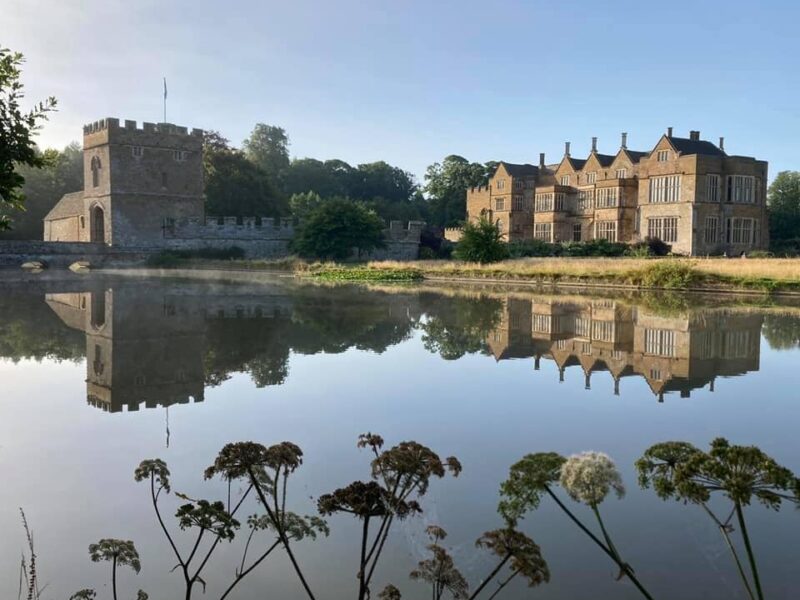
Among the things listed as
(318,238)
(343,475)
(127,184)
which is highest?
(127,184)

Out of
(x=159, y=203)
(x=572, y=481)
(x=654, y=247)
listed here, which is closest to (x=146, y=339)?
(x=572, y=481)

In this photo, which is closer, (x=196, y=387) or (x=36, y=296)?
(x=196, y=387)

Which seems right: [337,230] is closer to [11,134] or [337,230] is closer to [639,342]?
[639,342]

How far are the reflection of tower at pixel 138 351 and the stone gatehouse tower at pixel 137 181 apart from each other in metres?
32.2

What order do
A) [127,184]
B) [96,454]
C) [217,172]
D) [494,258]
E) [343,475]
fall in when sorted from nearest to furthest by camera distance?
1. [343,475]
2. [96,454]
3. [494,258]
4. [127,184]
5. [217,172]

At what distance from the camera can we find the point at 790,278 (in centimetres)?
2559

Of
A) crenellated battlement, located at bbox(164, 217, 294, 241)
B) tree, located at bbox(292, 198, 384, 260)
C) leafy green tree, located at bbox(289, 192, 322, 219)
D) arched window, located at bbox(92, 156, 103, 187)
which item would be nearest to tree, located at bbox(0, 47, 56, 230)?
tree, located at bbox(292, 198, 384, 260)

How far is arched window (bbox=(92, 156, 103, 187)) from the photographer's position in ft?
169

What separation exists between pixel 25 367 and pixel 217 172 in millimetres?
50046

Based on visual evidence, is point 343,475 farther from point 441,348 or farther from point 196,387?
point 441,348

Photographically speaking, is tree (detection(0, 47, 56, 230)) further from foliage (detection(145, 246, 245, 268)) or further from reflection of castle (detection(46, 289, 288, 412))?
foliage (detection(145, 246, 245, 268))

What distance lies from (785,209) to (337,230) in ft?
139

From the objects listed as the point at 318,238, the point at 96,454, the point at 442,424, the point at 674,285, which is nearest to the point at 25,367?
the point at 96,454

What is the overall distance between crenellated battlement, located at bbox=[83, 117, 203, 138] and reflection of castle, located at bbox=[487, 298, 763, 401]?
134 feet
